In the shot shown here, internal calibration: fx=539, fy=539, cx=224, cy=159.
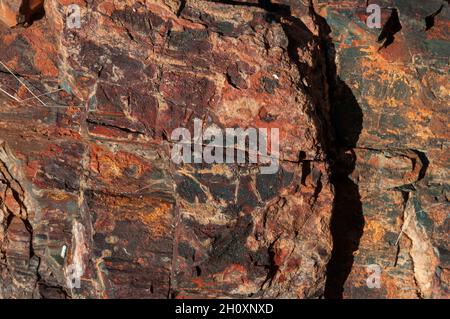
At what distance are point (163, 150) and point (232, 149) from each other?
0.34 meters

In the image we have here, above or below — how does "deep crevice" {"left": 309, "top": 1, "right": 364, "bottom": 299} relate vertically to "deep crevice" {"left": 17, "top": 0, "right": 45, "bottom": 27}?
below

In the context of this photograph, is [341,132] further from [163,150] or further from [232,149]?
[163,150]

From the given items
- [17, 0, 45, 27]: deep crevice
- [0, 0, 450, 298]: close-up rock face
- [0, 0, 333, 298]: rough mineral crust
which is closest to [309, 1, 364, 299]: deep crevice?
[0, 0, 450, 298]: close-up rock face

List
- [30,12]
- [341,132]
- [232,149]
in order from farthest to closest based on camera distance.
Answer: [341,132], [30,12], [232,149]

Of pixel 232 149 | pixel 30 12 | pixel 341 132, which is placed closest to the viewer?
pixel 232 149

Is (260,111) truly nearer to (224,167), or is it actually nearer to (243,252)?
(224,167)

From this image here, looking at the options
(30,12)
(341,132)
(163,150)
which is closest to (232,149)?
(163,150)

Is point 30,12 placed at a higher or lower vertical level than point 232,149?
higher

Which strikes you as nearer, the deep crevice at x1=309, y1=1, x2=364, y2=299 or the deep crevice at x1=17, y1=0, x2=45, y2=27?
the deep crevice at x1=17, y1=0, x2=45, y2=27

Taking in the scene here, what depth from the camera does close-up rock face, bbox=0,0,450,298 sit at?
262 centimetres

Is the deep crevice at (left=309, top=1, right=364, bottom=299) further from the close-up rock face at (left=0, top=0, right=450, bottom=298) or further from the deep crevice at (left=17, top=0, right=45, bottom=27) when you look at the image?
the deep crevice at (left=17, top=0, right=45, bottom=27)

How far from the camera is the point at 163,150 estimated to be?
2662 mm

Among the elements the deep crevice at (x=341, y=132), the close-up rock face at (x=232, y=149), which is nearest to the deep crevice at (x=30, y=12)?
the close-up rock face at (x=232, y=149)

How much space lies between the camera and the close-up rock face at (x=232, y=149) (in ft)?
8.61
